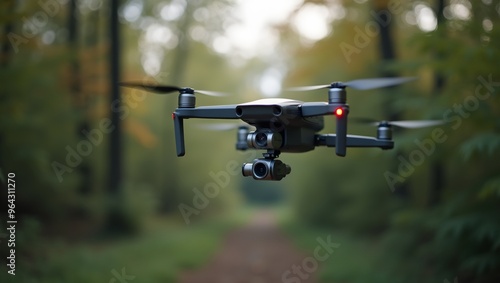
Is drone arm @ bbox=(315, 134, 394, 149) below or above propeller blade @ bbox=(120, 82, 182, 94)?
below

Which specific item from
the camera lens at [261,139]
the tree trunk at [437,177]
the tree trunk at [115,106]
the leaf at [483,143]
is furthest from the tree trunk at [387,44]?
the camera lens at [261,139]

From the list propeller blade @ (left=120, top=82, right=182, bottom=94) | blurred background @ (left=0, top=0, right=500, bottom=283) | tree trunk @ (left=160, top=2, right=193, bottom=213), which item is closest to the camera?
propeller blade @ (left=120, top=82, right=182, bottom=94)

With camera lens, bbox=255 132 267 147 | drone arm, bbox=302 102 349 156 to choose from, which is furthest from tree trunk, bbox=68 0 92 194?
drone arm, bbox=302 102 349 156

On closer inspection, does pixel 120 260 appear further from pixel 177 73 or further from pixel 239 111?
pixel 177 73

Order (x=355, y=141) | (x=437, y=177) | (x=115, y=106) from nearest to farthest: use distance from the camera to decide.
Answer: (x=355, y=141), (x=437, y=177), (x=115, y=106)

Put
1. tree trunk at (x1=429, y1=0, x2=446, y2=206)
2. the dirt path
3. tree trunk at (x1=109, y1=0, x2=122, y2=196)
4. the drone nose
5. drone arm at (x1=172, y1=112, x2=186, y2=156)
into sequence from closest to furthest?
the drone nose, drone arm at (x1=172, y1=112, x2=186, y2=156), tree trunk at (x1=429, y1=0, x2=446, y2=206), the dirt path, tree trunk at (x1=109, y1=0, x2=122, y2=196)

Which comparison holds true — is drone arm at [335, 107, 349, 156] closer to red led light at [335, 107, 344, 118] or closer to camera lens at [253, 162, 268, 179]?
red led light at [335, 107, 344, 118]

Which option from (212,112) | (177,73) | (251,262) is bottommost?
(251,262)

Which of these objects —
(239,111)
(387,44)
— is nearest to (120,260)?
(239,111)
